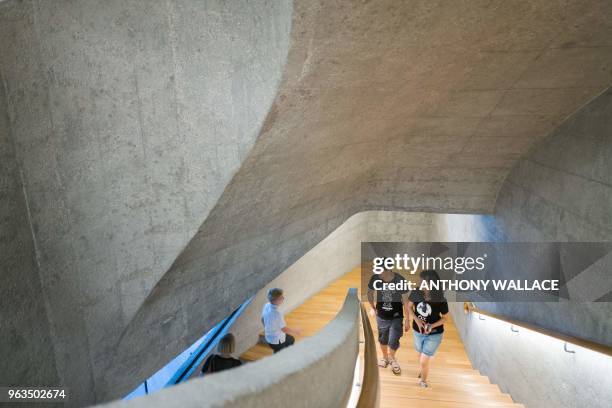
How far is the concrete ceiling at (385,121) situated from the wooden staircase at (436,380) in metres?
1.87

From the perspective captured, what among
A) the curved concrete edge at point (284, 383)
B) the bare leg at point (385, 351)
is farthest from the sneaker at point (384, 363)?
the curved concrete edge at point (284, 383)

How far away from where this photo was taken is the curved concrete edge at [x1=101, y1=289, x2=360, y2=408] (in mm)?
998

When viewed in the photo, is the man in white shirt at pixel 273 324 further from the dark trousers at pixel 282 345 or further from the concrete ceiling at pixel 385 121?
the concrete ceiling at pixel 385 121

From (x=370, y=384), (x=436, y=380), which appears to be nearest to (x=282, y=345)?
(x=436, y=380)

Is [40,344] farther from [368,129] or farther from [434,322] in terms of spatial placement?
[434,322]

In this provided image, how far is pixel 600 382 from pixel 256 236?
3059 mm

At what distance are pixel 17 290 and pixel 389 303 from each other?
3.29 m

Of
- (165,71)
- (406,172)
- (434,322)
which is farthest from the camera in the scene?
(406,172)

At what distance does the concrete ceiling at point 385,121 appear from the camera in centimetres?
251

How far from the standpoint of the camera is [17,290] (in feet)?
9.42

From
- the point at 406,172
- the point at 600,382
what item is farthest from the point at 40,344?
the point at 406,172

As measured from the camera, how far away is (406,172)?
18.2ft

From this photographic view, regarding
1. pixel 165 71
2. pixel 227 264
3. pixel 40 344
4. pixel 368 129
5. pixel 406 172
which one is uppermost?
pixel 165 71

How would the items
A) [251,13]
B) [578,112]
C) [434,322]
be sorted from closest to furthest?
[251,13] → [578,112] → [434,322]
